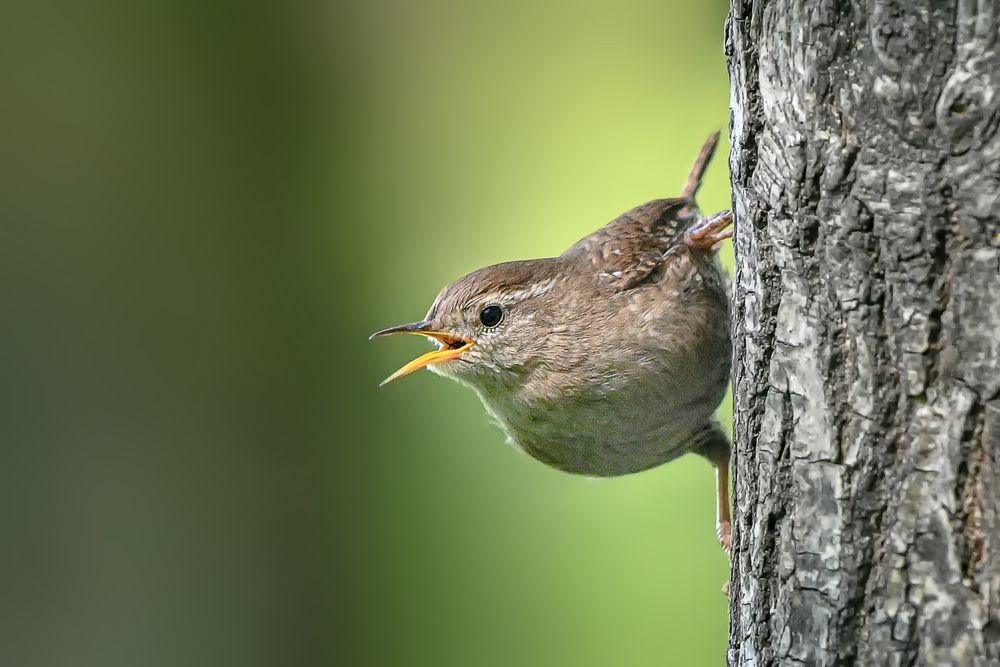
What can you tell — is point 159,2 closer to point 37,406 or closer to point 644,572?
point 37,406

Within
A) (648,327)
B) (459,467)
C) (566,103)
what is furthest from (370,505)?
(648,327)

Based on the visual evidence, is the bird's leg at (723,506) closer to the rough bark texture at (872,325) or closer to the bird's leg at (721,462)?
the bird's leg at (721,462)

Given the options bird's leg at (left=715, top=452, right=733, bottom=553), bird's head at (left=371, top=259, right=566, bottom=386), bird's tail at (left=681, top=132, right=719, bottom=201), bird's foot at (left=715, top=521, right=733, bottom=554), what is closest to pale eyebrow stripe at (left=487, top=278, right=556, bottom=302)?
bird's head at (left=371, top=259, right=566, bottom=386)

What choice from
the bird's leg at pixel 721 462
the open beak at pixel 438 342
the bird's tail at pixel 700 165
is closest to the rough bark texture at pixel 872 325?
the bird's leg at pixel 721 462

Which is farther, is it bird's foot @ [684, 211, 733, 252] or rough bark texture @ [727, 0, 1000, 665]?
bird's foot @ [684, 211, 733, 252]

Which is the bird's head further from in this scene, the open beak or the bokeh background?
the bokeh background

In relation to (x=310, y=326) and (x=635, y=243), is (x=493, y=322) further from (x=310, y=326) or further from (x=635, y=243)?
(x=310, y=326)

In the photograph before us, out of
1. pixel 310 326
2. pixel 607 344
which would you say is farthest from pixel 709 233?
pixel 310 326
